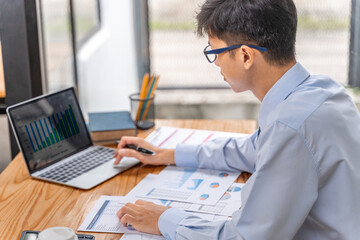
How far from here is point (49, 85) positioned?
6.59 feet

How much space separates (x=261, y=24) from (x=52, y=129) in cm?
81

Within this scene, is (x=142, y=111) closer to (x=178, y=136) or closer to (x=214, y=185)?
(x=178, y=136)

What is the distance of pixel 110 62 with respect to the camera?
108 inches

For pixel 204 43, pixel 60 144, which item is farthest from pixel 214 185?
pixel 204 43

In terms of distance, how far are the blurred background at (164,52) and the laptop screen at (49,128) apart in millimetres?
497

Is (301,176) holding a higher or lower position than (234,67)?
lower

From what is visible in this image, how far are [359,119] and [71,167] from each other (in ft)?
2.87

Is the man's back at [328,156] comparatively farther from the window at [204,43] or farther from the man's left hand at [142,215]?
the window at [204,43]

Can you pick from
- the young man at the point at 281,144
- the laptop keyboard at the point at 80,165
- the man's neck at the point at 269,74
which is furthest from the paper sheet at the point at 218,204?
the man's neck at the point at 269,74

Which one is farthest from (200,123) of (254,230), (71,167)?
(254,230)

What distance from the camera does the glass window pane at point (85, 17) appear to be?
246 centimetres

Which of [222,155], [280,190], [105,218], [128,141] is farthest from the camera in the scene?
[128,141]

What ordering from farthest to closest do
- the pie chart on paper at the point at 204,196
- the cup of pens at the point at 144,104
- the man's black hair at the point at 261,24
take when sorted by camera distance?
the cup of pens at the point at 144,104
the pie chart on paper at the point at 204,196
the man's black hair at the point at 261,24

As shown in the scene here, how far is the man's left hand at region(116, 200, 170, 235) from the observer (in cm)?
116
